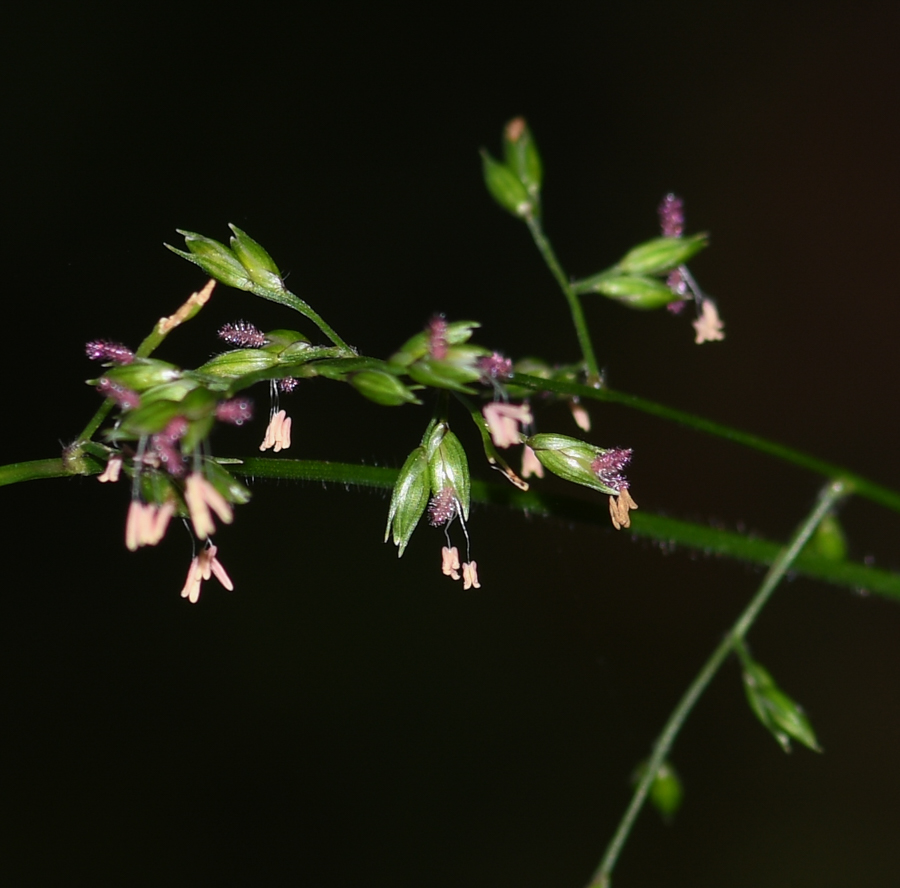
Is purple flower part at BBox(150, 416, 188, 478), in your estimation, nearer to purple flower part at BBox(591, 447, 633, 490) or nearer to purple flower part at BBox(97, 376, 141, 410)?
purple flower part at BBox(97, 376, 141, 410)

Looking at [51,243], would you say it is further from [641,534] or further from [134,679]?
[641,534]

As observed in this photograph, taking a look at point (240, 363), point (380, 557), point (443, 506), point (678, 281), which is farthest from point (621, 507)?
point (380, 557)

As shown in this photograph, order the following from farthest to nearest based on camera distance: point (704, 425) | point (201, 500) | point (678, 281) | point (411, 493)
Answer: point (678, 281) < point (704, 425) < point (411, 493) < point (201, 500)

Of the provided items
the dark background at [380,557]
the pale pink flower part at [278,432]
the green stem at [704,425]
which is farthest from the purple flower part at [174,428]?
the dark background at [380,557]

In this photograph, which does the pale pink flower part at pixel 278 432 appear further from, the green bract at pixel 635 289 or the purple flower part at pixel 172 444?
the green bract at pixel 635 289

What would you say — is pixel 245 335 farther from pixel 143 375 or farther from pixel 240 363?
pixel 143 375

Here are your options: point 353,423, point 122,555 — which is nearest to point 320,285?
point 353,423

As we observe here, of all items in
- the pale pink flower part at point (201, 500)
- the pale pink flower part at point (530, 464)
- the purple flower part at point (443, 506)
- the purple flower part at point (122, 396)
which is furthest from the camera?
the pale pink flower part at point (530, 464)
